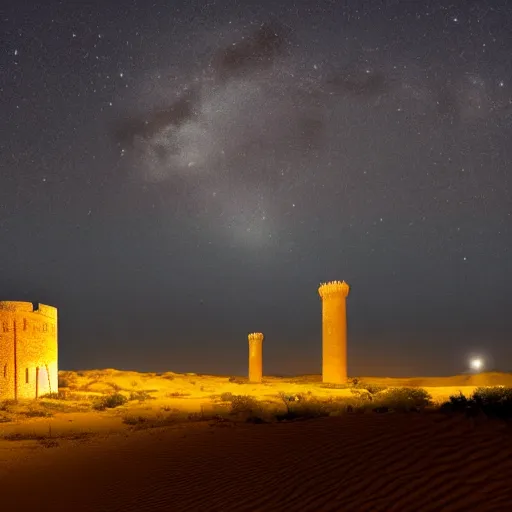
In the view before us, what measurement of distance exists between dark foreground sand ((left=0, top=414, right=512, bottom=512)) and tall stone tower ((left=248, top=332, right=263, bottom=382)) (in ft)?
107

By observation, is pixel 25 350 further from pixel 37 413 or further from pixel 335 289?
pixel 335 289

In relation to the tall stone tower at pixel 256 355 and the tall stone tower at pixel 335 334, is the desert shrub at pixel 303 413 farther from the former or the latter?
the tall stone tower at pixel 256 355

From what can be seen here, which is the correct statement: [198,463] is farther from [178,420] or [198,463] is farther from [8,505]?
[178,420]

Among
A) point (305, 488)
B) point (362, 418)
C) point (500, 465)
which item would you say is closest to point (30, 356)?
point (362, 418)

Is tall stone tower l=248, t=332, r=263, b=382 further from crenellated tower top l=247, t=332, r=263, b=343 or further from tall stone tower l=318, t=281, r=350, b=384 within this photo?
tall stone tower l=318, t=281, r=350, b=384

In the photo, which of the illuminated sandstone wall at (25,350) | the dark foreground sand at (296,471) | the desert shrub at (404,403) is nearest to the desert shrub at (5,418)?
the illuminated sandstone wall at (25,350)

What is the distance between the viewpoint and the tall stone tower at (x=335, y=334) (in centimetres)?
3466

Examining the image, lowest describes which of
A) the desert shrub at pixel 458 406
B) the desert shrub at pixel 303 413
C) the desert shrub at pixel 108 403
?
the desert shrub at pixel 108 403

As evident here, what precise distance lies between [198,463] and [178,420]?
9270mm

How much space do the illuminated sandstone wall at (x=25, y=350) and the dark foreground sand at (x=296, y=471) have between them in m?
14.2

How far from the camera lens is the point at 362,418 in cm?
1055

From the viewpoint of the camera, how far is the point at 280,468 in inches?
317

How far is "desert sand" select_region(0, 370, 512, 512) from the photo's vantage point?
575 centimetres

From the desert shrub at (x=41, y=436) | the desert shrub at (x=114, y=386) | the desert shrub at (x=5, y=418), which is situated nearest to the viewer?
the desert shrub at (x=41, y=436)
